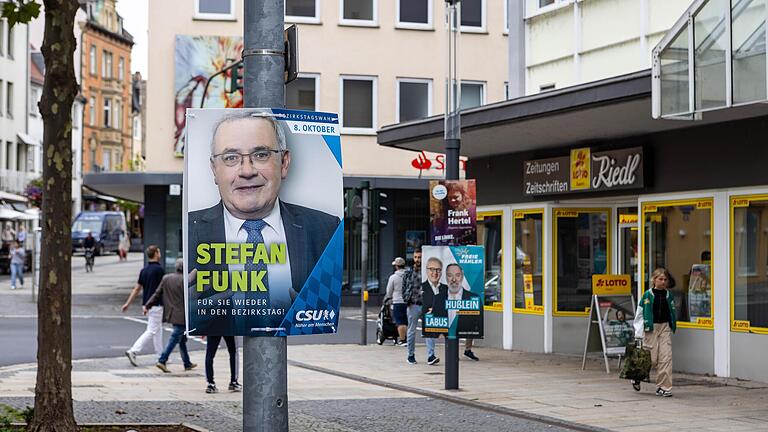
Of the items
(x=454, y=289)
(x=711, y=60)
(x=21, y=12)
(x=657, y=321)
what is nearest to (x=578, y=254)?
(x=454, y=289)

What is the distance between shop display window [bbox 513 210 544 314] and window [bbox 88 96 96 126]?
7942cm

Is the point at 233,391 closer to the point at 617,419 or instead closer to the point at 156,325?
the point at 156,325

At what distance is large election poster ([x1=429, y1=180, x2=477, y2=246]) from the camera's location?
15789 millimetres

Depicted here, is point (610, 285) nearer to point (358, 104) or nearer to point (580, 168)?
point (580, 168)

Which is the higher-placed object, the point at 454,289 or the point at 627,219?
the point at 627,219

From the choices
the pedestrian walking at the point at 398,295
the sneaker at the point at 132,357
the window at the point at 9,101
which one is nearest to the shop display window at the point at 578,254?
the pedestrian walking at the point at 398,295

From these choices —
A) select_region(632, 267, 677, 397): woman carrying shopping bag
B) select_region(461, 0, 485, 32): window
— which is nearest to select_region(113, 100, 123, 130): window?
select_region(461, 0, 485, 32): window

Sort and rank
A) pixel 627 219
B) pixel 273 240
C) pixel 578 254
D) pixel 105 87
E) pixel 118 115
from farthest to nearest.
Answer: pixel 118 115, pixel 105 87, pixel 578 254, pixel 627 219, pixel 273 240

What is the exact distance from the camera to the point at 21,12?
10.3m

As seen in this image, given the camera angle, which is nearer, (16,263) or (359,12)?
(359,12)

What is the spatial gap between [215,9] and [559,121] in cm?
2193

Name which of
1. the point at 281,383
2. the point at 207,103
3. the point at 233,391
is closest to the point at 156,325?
the point at 233,391

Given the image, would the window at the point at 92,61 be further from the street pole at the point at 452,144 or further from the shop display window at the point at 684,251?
the street pole at the point at 452,144

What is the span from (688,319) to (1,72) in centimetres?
6065
